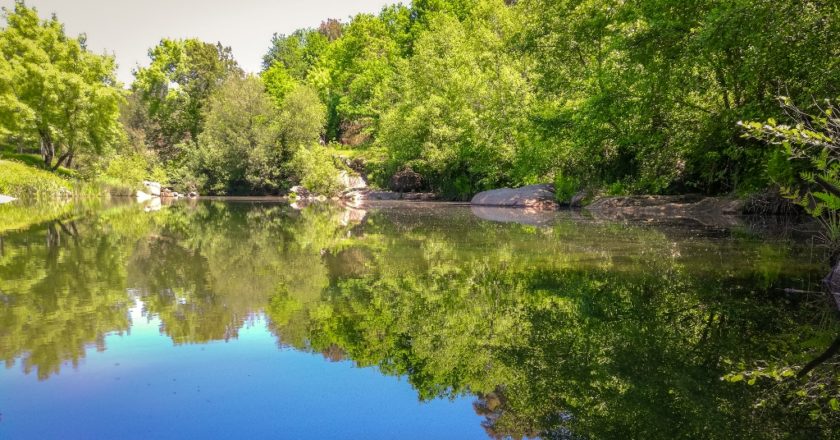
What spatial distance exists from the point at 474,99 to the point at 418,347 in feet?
82.3

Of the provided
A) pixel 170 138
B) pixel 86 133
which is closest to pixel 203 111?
pixel 170 138

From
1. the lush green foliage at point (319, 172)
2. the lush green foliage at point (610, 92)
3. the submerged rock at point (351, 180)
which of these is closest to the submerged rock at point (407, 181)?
the lush green foliage at point (610, 92)

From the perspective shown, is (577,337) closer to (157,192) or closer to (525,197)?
(525,197)

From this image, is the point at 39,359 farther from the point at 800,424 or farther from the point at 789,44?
the point at 789,44

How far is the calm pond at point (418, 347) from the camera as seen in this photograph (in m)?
2.62

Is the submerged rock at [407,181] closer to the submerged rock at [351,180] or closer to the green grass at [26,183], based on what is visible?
the submerged rock at [351,180]

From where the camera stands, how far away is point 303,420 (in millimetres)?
2633

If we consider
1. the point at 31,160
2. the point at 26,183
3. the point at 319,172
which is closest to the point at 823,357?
the point at 319,172

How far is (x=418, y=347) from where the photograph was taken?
3.74 m

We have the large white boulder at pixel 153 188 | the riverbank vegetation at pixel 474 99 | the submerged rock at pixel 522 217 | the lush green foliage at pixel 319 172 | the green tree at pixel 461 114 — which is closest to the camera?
the riverbank vegetation at pixel 474 99

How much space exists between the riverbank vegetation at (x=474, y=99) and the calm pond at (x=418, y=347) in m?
3.47

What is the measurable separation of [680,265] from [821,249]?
9.56ft

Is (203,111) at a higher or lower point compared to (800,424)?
higher

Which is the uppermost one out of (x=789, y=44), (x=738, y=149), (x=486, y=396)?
(x=789, y=44)
